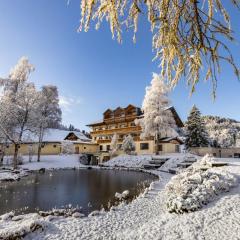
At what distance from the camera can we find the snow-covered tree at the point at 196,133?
3909 cm

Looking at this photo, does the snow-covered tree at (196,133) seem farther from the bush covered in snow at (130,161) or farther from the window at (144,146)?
the bush covered in snow at (130,161)

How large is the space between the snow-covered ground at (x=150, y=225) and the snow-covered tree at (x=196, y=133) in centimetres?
3066

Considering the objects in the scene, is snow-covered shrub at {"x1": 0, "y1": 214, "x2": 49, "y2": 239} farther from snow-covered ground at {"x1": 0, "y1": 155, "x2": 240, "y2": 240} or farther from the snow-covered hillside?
the snow-covered hillside

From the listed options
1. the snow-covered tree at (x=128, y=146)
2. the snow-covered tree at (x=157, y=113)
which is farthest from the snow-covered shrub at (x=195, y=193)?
the snow-covered tree at (x=128, y=146)

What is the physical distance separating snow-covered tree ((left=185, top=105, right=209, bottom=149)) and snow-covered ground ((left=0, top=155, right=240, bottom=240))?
30661 millimetres

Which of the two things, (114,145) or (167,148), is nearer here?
(167,148)

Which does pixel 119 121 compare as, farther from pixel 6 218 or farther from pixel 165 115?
pixel 6 218

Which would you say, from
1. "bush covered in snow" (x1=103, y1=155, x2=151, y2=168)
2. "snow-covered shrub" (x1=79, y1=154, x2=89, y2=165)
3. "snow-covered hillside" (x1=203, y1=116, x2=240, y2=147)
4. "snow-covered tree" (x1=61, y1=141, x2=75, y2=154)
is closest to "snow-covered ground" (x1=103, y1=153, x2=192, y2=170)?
"bush covered in snow" (x1=103, y1=155, x2=151, y2=168)

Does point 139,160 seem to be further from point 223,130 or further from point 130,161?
point 223,130

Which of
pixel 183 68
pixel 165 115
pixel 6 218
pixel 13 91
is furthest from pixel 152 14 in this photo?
pixel 165 115

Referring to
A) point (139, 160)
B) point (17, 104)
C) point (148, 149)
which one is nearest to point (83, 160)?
point (139, 160)

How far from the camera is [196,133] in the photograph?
39.2m

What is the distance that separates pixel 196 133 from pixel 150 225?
111 feet

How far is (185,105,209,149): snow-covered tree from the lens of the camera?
128 ft
